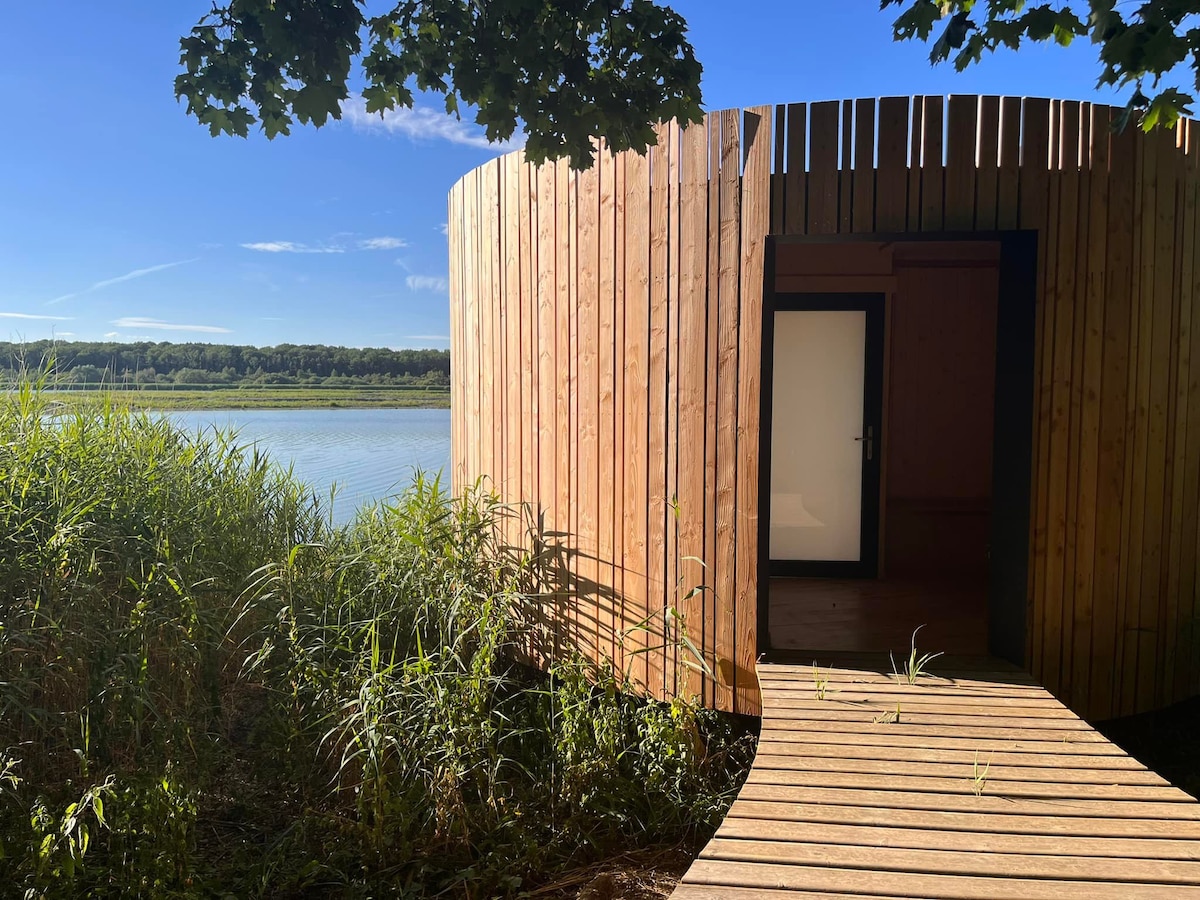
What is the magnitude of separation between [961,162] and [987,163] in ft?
0.37

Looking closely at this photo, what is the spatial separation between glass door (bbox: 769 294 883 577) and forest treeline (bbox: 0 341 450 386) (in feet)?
7.99

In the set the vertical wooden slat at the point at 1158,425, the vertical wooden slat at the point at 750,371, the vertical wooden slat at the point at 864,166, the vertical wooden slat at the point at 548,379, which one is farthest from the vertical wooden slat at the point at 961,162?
the vertical wooden slat at the point at 548,379

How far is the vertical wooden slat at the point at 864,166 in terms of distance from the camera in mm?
3371

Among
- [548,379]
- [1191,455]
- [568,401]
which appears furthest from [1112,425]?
[548,379]

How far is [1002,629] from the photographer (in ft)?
11.8

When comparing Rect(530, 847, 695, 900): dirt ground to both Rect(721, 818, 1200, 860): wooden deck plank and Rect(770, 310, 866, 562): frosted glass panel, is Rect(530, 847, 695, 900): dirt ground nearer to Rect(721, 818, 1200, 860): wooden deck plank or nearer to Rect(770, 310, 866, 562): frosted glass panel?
Rect(721, 818, 1200, 860): wooden deck plank

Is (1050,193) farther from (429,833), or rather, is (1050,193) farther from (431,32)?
(429,833)

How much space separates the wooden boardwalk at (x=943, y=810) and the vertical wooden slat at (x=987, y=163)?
2.01 metres

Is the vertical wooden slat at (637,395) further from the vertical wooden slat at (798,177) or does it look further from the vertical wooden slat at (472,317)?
the vertical wooden slat at (472,317)

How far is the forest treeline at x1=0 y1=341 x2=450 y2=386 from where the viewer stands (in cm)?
452

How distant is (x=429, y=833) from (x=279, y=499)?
100 inches

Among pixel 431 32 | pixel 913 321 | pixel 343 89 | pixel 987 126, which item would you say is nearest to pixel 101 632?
pixel 343 89

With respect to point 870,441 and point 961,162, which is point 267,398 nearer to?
point 870,441

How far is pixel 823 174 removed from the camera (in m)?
3.38
